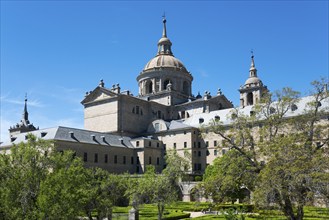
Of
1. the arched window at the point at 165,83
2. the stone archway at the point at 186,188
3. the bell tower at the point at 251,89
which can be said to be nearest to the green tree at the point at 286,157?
the stone archway at the point at 186,188

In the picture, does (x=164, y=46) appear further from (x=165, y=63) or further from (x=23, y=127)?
(x=23, y=127)

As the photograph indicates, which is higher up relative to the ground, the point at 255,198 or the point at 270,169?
the point at 270,169

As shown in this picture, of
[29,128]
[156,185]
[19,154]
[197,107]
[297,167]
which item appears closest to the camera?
[297,167]

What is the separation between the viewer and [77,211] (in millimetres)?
19422

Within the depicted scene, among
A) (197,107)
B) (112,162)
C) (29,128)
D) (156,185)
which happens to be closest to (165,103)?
(197,107)

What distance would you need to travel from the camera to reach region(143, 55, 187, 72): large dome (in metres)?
73.4

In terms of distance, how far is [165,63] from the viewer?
7356cm

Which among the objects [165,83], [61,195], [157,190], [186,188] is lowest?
[186,188]

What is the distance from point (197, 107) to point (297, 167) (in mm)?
48993

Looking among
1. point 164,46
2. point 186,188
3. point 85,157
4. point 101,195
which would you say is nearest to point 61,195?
point 101,195

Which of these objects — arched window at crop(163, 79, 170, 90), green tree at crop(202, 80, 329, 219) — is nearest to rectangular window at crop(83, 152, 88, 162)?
arched window at crop(163, 79, 170, 90)

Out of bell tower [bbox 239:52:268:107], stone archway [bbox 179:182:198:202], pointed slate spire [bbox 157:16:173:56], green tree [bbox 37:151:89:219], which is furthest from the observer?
pointed slate spire [bbox 157:16:173:56]

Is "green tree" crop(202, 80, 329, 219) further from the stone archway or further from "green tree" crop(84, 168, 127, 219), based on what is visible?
the stone archway

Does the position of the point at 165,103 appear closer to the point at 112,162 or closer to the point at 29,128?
the point at 112,162
